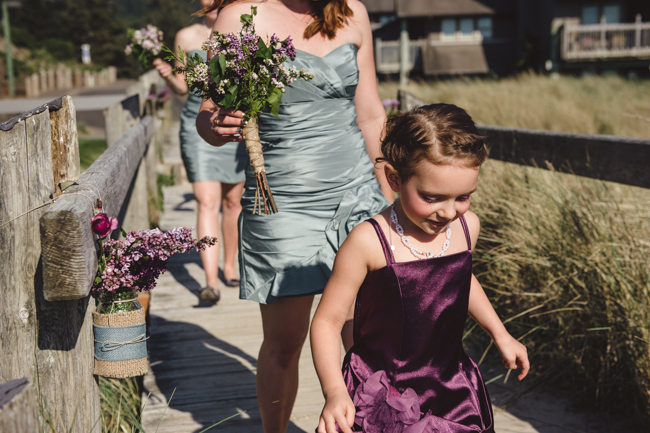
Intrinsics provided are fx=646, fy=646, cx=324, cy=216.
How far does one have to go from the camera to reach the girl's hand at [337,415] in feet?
5.71

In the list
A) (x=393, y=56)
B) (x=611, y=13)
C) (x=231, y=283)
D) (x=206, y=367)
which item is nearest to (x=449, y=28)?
(x=393, y=56)

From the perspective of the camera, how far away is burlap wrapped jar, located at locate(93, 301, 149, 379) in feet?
7.39

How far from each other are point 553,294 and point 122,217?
3.02 metres

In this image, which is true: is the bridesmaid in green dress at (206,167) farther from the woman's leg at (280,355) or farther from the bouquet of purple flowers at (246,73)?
the bouquet of purple flowers at (246,73)

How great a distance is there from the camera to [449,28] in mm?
33781

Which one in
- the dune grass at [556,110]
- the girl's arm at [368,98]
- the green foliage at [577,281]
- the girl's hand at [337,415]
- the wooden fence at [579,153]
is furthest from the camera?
the dune grass at [556,110]

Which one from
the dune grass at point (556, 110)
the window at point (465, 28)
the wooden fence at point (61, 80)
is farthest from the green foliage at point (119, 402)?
the wooden fence at point (61, 80)

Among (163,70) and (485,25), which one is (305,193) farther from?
(485,25)

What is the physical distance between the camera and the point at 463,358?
7.11ft

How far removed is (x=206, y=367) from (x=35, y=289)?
203 cm

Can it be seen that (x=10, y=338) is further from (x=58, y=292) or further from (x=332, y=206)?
(x=332, y=206)

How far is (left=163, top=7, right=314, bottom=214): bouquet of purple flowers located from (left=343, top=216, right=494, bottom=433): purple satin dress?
2.13 feet

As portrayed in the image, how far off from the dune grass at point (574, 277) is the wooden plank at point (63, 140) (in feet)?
7.67

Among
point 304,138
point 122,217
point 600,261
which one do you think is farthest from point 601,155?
point 122,217
